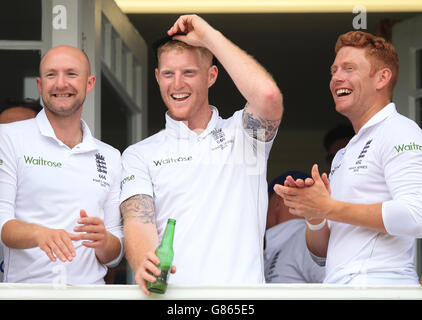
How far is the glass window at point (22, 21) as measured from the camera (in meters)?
3.94

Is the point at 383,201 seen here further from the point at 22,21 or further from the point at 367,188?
the point at 22,21

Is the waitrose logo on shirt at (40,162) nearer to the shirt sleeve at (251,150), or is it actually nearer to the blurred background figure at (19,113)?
the blurred background figure at (19,113)

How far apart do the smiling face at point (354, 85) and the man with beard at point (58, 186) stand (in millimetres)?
770

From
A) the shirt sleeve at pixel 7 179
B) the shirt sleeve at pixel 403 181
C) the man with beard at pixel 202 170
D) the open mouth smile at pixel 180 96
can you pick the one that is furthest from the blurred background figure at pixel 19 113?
the shirt sleeve at pixel 403 181

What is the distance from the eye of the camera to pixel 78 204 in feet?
10.3

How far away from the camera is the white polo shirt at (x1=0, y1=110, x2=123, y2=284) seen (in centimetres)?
311

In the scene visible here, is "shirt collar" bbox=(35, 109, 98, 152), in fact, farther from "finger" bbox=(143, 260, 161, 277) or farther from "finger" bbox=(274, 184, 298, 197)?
"finger" bbox=(274, 184, 298, 197)

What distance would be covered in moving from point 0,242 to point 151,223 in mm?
499

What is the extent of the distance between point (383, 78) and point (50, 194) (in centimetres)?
115

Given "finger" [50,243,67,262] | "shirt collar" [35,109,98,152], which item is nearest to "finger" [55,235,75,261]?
"finger" [50,243,67,262]

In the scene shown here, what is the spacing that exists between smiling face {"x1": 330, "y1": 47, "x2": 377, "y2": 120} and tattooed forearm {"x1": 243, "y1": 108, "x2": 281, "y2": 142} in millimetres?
291

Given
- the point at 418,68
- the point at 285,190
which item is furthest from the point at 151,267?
Answer: the point at 418,68
